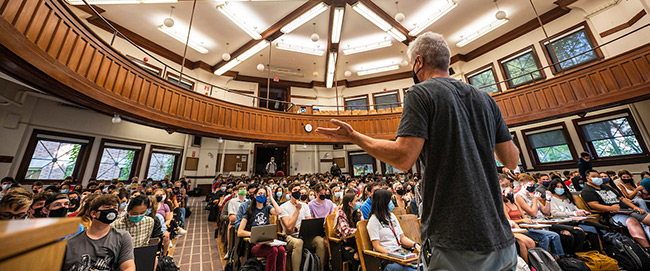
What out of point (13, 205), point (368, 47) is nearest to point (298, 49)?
point (368, 47)

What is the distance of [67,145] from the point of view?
7250mm

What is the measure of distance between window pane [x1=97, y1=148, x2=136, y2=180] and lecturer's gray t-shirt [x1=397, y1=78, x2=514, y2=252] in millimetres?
10924

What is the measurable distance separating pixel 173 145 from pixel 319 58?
7.91 meters

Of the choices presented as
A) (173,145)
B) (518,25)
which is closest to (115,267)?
(173,145)

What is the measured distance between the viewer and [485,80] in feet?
34.4

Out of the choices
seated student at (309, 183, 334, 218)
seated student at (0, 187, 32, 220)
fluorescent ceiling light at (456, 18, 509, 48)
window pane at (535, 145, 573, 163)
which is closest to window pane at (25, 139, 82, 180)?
seated student at (0, 187, 32, 220)

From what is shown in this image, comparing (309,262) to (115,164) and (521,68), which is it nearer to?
(115,164)

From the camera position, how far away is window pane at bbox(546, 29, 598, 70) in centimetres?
762

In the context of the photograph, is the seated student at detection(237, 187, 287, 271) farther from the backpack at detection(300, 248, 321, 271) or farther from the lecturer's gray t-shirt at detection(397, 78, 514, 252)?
the lecturer's gray t-shirt at detection(397, 78, 514, 252)

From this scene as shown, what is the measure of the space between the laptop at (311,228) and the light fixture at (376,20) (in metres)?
7.66

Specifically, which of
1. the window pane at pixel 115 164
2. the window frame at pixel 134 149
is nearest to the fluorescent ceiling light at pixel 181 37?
the window frame at pixel 134 149

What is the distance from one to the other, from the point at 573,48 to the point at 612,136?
3.26 metres

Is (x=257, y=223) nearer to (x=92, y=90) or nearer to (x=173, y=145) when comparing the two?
(x=92, y=90)

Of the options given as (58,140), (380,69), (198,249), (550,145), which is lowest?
(198,249)
